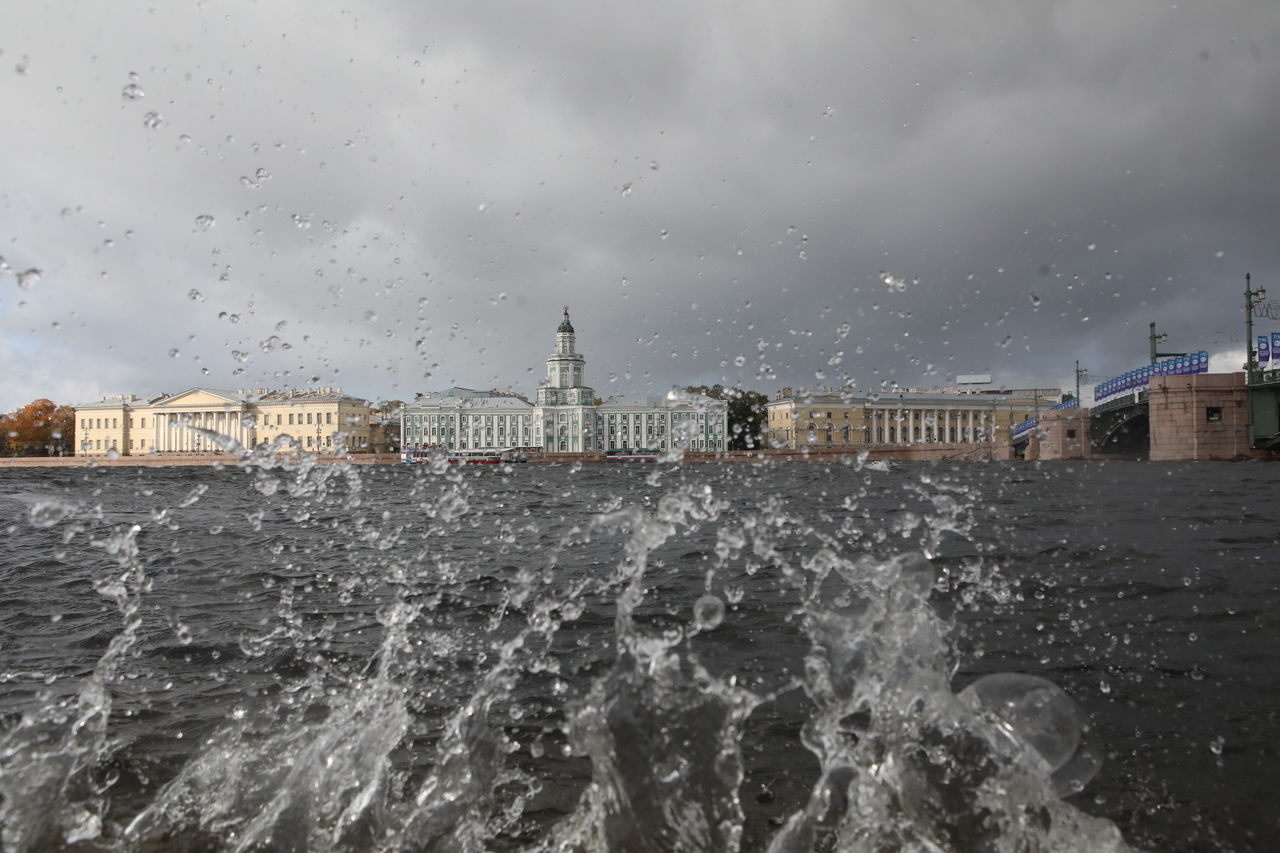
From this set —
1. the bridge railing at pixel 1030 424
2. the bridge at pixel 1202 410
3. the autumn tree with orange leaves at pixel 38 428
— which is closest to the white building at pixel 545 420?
the autumn tree with orange leaves at pixel 38 428

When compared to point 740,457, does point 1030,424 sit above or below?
above

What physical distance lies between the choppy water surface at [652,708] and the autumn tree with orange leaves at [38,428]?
209 feet

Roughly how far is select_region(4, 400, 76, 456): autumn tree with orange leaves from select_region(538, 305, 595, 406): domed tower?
38256mm

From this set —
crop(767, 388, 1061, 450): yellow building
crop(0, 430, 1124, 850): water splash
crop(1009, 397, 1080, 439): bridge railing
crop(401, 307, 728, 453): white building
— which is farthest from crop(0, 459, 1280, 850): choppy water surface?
crop(401, 307, 728, 453): white building

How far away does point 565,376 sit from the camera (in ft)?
240

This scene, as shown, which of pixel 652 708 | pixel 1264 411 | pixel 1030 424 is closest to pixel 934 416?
pixel 1030 424

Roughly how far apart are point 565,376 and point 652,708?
71.0m

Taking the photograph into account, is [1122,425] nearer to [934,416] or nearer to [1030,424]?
[1030,424]

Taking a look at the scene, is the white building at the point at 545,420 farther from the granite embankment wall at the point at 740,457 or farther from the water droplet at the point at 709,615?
the water droplet at the point at 709,615

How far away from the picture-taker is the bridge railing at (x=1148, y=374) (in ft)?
138

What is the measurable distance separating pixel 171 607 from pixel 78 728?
2.56 meters

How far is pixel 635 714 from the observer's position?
104 inches

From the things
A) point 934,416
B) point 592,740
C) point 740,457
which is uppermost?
point 934,416

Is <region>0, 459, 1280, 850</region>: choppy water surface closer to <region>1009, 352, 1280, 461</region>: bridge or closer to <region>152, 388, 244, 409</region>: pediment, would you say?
<region>1009, 352, 1280, 461</region>: bridge
